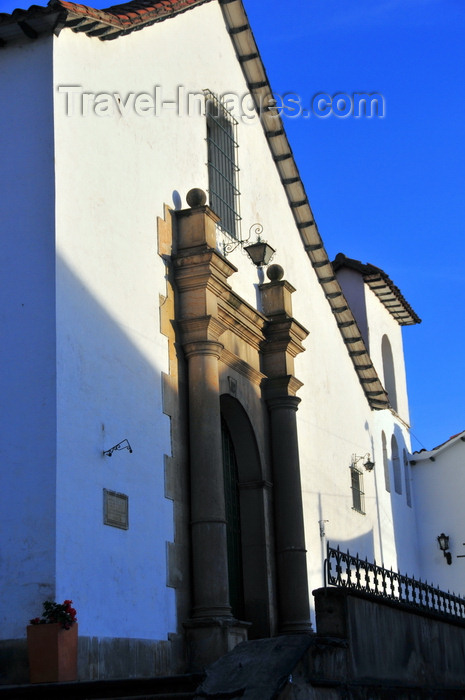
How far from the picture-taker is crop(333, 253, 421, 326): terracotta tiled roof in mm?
22781

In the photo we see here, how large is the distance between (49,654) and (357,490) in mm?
10514

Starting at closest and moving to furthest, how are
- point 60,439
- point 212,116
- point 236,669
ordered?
point 236,669
point 60,439
point 212,116

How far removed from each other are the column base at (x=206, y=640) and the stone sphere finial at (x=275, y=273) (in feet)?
18.0

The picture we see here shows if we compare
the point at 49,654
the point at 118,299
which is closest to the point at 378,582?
the point at 118,299

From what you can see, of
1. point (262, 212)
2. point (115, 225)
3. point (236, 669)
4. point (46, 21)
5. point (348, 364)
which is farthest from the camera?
point (348, 364)

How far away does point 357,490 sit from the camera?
1778 cm

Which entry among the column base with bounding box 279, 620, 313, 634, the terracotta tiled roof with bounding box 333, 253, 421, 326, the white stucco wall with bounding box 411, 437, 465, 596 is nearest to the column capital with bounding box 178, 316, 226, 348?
the column base with bounding box 279, 620, 313, 634

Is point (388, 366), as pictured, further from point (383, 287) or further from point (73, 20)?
point (73, 20)

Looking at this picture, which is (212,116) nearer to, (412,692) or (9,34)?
(9,34)

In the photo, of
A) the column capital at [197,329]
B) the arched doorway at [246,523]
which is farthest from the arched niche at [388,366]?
the column capital at [197,329]

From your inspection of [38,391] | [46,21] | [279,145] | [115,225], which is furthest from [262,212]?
[38,391]

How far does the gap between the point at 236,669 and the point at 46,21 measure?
6.05 meters

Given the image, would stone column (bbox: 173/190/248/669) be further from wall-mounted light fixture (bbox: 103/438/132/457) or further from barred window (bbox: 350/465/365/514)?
barred window (bbox: 350/465/365/514)

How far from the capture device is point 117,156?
10.6 metres
